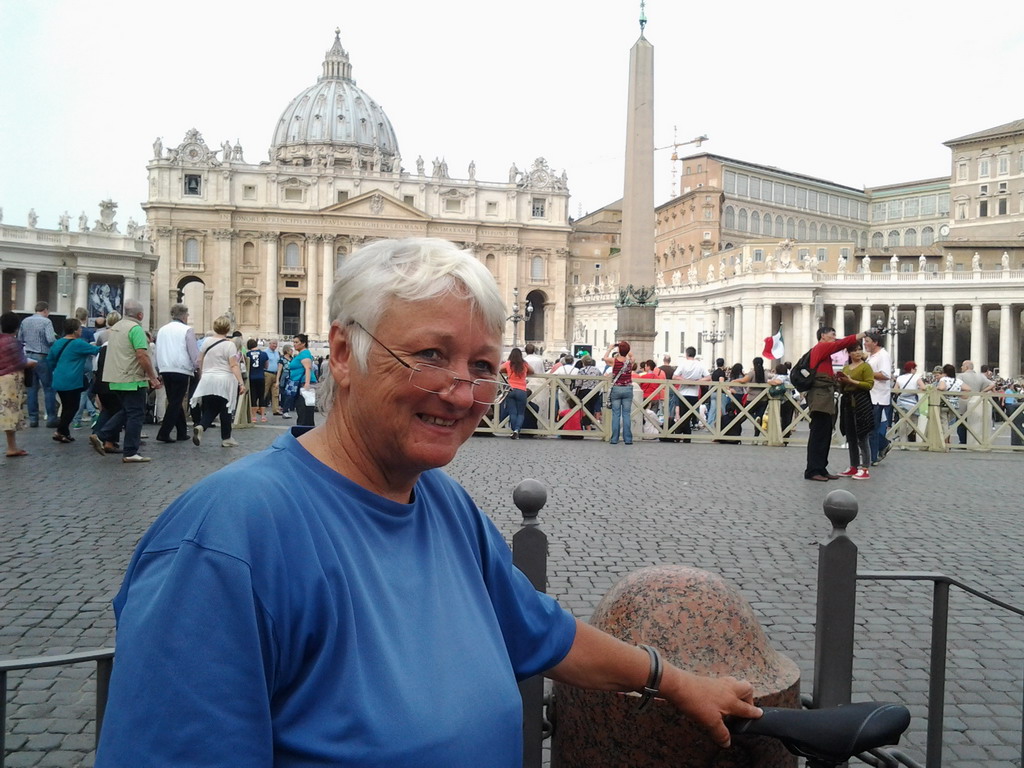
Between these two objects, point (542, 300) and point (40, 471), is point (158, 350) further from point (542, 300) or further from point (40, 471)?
point (542, 300)

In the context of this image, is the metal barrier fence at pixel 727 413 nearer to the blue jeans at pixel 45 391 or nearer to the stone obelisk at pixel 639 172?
the stone obelisk at pixel 639 172

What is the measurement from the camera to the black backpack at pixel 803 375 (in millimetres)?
10180

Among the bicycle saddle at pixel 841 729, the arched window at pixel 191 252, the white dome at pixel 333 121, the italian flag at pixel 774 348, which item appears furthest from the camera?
the white dome at pixel 333 121

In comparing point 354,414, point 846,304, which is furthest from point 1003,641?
point 846,304

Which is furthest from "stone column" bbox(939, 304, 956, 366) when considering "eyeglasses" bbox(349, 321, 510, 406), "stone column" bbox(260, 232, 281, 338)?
"eyeglasses" bbox(349, 321, 510, 406)

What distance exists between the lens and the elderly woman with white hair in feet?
4.10

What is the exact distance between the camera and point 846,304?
51062mm

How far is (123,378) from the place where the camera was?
9656mm

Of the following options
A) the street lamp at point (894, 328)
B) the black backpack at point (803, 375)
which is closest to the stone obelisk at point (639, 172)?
the black backpack at point (803, 375)

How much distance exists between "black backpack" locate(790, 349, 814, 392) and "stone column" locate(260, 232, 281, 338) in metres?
66.1

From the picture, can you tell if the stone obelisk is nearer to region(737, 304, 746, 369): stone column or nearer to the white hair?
the white hair

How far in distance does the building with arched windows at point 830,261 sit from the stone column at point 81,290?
3140 cm

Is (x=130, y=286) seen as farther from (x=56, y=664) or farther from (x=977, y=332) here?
(x=56, y=664)

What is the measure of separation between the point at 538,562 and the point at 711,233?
66.6 meters
